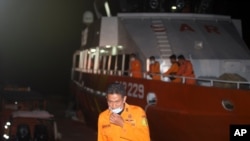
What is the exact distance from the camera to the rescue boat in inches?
317

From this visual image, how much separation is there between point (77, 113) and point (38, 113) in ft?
27.4

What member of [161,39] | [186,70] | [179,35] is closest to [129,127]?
[186,70]

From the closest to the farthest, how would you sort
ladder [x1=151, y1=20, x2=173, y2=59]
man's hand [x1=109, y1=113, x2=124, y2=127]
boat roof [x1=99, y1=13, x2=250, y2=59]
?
1. man's hand [x1=109, y1=113, x2=124, y2=127]
2. ladder [x1=151, y1=20, x2=173, y2=59]
3. boat roof [x1=99, y1=13, x2=250, y2=59]

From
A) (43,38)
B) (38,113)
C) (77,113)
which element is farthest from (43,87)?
(38,113)

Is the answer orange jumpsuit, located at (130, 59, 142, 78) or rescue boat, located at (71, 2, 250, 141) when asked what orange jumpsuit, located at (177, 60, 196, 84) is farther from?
orange jumpsuit, located at (130, 59, 142, 78)

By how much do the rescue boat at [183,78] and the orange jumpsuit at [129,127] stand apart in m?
3.71

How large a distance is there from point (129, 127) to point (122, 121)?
3.4 inches

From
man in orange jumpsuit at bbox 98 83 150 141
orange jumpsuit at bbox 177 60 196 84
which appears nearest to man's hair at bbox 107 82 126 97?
man in orange jumpsuit at bbox 98 83 150 141

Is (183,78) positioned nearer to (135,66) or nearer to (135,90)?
(135,90)

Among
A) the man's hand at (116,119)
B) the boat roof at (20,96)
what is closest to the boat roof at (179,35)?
the boat roof at (20,96)

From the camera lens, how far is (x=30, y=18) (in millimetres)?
43906

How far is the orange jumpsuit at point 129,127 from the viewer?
13.9 feet

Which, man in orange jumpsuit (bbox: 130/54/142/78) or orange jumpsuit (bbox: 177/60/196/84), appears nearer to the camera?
orange jumpsuit (bbox: 177/60/196/84)

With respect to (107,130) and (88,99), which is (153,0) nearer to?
(88,99)
